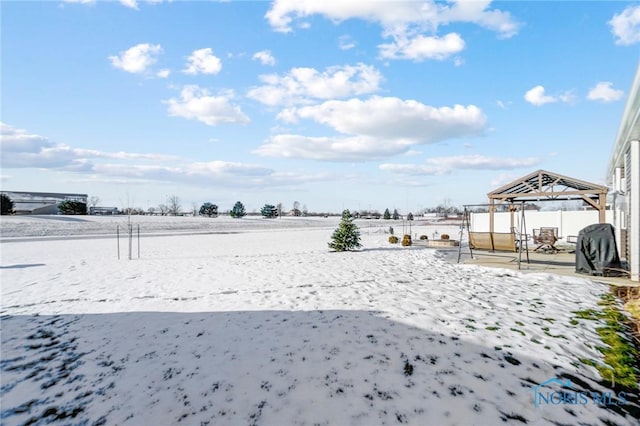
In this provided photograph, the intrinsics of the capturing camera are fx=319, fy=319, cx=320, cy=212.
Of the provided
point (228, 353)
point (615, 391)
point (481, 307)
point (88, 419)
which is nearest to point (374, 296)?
point (481, 307)

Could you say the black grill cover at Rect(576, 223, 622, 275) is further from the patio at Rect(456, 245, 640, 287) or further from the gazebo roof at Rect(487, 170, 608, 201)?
the gazebo roof at Rect(487, 170, 608, 201)

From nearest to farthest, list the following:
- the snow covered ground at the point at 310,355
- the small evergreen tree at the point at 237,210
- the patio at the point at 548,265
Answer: the snow covered ground at the point at 310,355 → the patio at the point at 548,265 → the small evergreen tree at the point at 237,210

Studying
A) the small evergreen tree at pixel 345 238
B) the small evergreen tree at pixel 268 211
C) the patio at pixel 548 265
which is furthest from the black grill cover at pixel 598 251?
the small evergreen tree at pixel 268 211

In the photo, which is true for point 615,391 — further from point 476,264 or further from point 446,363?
point 476,264

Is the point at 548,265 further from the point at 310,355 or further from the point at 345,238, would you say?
the point at 310,355

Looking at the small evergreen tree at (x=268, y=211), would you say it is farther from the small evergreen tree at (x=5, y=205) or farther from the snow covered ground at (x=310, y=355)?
the snow covered ground at (x=310, y=355)

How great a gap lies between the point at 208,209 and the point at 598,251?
6483cm

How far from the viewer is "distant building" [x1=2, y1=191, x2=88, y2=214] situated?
160 ft

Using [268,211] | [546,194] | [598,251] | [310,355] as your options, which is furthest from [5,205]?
[598,251]

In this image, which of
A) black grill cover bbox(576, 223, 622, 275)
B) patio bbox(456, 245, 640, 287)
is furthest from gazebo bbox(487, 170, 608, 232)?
black grill cover bbox(576, 223, 622, 275)

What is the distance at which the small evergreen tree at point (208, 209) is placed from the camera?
65125 millimetres

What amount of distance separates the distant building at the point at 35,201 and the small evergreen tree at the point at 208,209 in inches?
909

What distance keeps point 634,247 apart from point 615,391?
6049 millimetres

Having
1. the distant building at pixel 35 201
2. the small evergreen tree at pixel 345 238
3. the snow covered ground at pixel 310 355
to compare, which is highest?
the distant building at pixel 35 201
